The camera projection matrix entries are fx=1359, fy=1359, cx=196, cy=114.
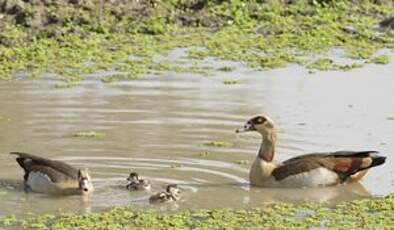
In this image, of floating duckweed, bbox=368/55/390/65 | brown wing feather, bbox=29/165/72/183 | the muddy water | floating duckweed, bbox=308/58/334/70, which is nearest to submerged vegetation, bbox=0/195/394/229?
the muddy water

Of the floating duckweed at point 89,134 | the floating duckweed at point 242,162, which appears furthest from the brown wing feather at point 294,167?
the floating duckweed at point 89,134

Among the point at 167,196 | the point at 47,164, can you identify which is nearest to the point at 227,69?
the point at 47,164

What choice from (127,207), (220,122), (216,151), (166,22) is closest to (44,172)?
(127,207)

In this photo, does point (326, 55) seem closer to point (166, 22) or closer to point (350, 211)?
point (166, 22)

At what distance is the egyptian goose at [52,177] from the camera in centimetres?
1299

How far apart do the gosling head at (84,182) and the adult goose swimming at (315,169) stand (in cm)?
170

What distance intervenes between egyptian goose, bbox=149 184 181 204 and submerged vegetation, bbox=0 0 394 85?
5357 millimetres

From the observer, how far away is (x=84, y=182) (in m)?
12.7

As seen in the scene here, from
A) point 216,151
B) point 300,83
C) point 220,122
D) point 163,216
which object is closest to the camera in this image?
point 163,216

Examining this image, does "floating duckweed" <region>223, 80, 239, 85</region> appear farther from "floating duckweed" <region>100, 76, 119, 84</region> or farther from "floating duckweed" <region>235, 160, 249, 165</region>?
"floating duckweed" <region>235, 160, 249, 165</region>

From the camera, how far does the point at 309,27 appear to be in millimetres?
21609

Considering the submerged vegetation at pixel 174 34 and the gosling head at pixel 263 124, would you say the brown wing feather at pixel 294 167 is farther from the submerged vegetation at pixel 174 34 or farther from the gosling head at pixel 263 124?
the submerged vegetation at pixel 174 34

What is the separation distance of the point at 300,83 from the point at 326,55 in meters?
1.98

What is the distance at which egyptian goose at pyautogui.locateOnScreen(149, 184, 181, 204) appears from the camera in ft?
40.6
